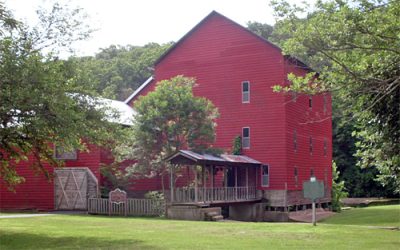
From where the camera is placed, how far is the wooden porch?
96.3 feet

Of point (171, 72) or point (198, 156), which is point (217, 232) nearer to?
point (198, 156)

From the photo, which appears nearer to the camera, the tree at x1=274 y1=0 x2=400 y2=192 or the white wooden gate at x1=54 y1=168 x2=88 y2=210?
the tree at x1=274 y1=0 x2=400 y2=192

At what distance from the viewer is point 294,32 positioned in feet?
46.8

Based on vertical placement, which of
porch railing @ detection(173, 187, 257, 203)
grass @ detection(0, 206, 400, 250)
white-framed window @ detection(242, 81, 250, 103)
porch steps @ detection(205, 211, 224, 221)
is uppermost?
white-framed window @ detection(242, 81, 250, 103)

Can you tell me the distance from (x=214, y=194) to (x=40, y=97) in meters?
17.3

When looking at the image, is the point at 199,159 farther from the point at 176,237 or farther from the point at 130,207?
the point at 176,237

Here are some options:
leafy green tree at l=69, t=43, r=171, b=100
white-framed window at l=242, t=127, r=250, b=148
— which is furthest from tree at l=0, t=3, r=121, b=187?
leafy green tree at l=69, t=43, r=171, b=100

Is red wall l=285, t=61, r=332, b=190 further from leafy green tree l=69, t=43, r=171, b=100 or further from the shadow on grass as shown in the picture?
leafy green tree l=69, t=43, r=171, b=100

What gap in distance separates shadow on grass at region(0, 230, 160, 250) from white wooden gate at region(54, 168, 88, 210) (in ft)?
52.4

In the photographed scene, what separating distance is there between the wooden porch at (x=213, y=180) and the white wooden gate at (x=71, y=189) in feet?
20.2

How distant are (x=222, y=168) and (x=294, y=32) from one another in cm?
2263

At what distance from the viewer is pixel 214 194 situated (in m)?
32.5

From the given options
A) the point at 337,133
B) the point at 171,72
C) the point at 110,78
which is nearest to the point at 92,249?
the point at 171,72

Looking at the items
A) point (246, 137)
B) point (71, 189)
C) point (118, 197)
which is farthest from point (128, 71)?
point (118, 197)
